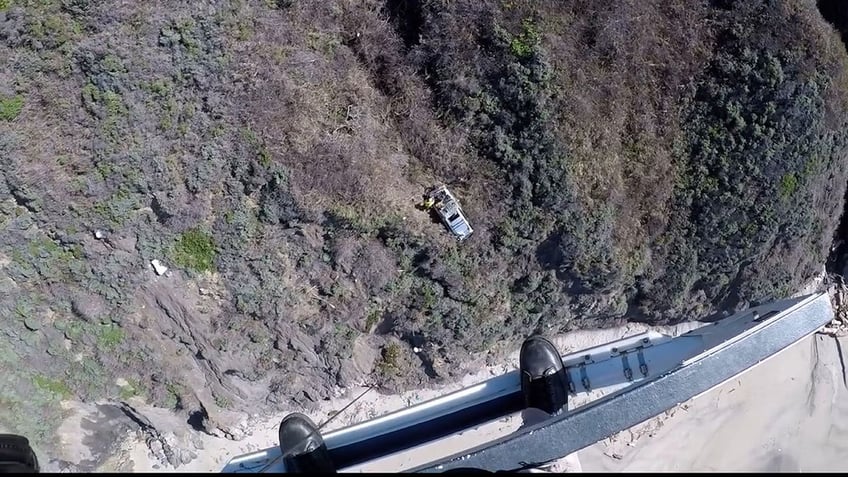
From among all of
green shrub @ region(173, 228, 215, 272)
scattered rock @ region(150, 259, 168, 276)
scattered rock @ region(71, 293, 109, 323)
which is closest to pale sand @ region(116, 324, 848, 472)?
green shrub @ region(173, 228, 215, 272)

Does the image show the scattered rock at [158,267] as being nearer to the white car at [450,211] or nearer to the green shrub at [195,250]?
the green shrub at [195,250]

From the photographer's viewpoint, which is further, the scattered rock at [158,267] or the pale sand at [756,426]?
the pale sand at [756,426]

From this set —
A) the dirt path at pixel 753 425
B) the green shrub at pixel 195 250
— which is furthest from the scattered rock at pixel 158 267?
the dirt path at pixel 753 425

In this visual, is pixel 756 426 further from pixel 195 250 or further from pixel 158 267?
pixel 158 267

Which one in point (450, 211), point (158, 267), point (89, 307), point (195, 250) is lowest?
point (89, 307)

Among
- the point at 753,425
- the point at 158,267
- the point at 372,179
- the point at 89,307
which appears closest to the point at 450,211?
the point at 372,179
